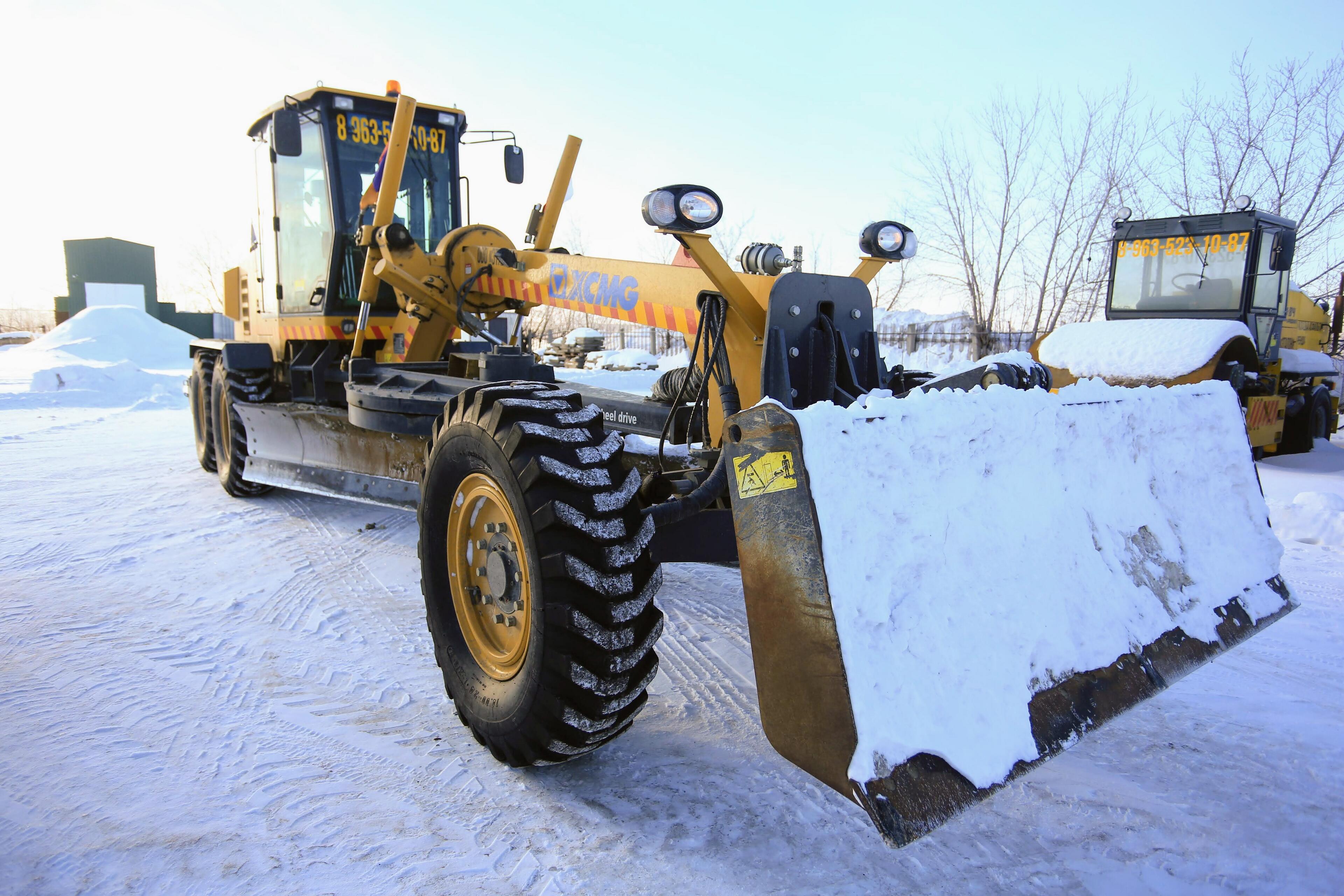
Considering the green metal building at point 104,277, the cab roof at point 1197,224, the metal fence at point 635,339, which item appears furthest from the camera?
the green metal building at point 104,277

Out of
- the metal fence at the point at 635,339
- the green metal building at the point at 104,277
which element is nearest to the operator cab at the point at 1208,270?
the metal fence at the point at 635,339

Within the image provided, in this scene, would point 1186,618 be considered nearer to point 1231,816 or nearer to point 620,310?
point 1231,816

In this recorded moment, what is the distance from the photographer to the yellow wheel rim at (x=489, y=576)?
Result: 2.84 metres

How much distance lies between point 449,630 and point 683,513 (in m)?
1.12

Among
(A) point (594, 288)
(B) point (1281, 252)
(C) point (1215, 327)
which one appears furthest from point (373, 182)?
(B) point (1281, 252)

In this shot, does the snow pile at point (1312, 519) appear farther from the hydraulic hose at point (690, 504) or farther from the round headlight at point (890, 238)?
the hydraulic hose at point (690, 504)

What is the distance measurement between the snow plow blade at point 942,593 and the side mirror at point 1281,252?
28.4 feet

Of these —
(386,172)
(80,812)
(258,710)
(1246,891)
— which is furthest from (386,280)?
(1246,891)

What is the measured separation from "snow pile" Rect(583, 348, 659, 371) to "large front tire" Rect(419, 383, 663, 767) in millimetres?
16241

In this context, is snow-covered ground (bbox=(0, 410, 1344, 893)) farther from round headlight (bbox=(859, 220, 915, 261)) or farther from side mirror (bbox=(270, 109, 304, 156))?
side mirror (bbox=(270, 109, 304, 156))

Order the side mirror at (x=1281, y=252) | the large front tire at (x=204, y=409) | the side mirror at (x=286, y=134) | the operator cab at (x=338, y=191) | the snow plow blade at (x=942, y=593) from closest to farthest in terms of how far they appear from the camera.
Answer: the snow plow blade at (x=942, y=593) < the side mirror at (x=286, y=134) < the operator cab at (x=338, y=191) < the large front tire at (x=204, y=409) < the side mirror at (x=1281, y=252)

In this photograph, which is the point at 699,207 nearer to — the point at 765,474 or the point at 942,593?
the point at 765,474

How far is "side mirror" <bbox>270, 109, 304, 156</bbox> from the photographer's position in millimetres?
5453

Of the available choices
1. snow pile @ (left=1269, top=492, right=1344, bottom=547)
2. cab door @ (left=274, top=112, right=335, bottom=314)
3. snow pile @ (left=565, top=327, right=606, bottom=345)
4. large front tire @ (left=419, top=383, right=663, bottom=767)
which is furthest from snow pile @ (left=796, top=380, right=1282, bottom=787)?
snow pile @ (left=565, top=327, right=606, bottom=345)
